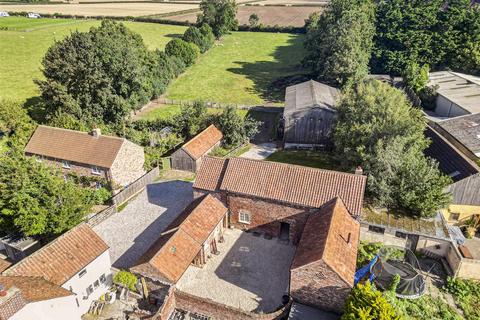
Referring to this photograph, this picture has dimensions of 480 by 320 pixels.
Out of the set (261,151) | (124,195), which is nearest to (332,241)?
(124,195)

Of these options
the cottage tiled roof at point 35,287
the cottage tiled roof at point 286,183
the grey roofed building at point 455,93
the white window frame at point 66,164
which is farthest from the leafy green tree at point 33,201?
the grey roofed building at point 455,93

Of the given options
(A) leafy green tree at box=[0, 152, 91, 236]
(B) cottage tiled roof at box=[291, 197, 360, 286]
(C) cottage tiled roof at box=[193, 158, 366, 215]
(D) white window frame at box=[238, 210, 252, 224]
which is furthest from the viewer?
(D) white window frame at box=[238, 210, 252, 224]

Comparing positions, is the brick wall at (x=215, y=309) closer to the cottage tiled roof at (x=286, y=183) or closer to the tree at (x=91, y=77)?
the cottage tiled roof at (x=286, y=183)

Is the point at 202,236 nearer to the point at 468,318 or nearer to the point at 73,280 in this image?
the point at 73,280

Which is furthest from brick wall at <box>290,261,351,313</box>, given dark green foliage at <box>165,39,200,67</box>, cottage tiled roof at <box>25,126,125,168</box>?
dark green foliage at <box>165,39,200,67</box>

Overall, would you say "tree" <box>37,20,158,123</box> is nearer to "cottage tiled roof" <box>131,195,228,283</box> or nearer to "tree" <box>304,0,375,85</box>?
"cottage tiled roof" <box>131,195,228,283</box>

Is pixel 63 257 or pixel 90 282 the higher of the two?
pixel 63 257

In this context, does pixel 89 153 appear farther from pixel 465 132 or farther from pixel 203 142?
pixel 465 132
